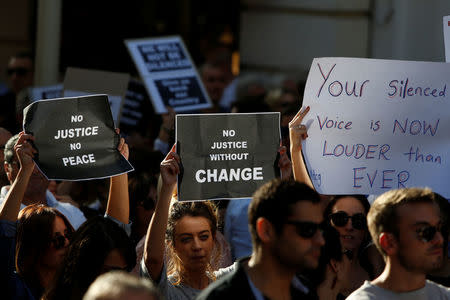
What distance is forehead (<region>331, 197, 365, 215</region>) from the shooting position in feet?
19.0

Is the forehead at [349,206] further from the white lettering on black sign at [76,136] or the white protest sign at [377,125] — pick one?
the white lettering on black sign at [76,136]

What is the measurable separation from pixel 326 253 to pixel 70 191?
2826 mm

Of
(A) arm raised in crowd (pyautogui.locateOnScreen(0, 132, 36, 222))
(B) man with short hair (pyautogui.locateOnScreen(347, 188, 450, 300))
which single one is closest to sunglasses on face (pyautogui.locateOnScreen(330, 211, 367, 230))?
(B) man with short hair (pyautogui.locateOnScreen(347, 188, 450, 300))

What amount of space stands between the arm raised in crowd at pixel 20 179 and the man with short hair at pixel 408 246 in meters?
1.75

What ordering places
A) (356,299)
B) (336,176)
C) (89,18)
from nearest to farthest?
(356,299)
(336,176)
(89,18)

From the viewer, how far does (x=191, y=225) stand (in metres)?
5.34

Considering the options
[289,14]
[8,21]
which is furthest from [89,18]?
[289,14]

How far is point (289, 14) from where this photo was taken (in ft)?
38.0

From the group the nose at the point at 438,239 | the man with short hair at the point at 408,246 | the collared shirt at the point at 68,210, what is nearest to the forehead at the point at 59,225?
the collared shirt at the point at 68,210

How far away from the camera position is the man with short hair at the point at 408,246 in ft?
14.3

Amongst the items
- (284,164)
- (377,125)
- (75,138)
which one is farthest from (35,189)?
(377,125)

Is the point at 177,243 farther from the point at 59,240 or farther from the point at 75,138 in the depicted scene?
the point at 75,138

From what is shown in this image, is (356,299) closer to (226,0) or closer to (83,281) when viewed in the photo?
(83,281)

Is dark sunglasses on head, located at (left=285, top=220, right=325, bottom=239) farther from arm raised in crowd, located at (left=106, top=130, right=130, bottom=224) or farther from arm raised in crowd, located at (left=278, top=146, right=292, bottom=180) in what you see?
arm raised in crowd, located at (left=106, top=130, right=130, bottom=224)
